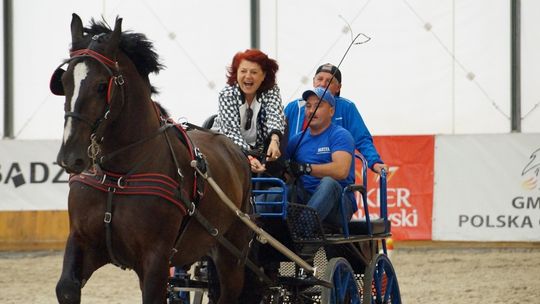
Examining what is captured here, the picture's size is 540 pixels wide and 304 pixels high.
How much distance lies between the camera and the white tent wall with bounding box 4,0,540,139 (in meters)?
13.5

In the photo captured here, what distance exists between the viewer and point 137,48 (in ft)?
16.7

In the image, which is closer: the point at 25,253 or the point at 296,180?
the point at 296,180

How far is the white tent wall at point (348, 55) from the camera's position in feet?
44.4

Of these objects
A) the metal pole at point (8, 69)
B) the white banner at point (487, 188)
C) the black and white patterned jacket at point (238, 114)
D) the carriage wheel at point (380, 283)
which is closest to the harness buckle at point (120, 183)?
the black and white patterned jacket at point (238, 114)

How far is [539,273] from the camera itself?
33.2ft

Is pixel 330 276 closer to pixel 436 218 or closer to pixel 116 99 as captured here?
pixel 116 99

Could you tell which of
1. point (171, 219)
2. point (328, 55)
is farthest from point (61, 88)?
point (328, 55)

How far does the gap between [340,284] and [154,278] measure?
4.65ft

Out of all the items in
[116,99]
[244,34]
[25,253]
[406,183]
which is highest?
[244,34]

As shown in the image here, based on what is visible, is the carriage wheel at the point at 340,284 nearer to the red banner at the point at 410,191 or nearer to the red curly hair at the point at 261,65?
the red curly hair at the point at 261,65

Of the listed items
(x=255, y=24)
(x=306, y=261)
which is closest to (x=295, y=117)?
(x=306, y=261)

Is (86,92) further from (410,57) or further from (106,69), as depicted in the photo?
(410,57)

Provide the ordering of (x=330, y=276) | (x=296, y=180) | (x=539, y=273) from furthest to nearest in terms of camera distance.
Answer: (x=539, y=273) < (x=296, y=180) < (x=330, y=276)

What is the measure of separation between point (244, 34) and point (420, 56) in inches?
89.2
